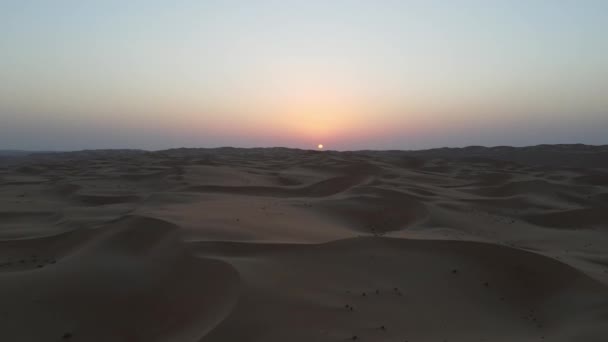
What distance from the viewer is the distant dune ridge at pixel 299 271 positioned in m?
2.12

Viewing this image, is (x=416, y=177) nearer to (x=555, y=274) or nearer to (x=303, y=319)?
(x=555, y=274)

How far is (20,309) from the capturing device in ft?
7.44

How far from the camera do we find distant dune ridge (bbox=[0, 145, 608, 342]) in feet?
6.94

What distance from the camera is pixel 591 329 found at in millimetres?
2037

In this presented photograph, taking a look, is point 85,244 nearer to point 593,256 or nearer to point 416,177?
point 593,256

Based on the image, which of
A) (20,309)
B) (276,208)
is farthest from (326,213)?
(20,309)

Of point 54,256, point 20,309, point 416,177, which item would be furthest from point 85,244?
point 416,177

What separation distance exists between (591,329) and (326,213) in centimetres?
305

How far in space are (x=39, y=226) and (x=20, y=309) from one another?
219 cm

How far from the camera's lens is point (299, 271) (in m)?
2.73

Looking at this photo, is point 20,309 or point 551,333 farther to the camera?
point 20,309

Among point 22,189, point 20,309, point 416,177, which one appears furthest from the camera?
point 416,177

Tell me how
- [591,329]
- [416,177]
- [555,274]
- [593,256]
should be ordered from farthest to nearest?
[416,177] → [593,256] → [555,274] → [591,329]

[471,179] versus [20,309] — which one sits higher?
[471,179]
